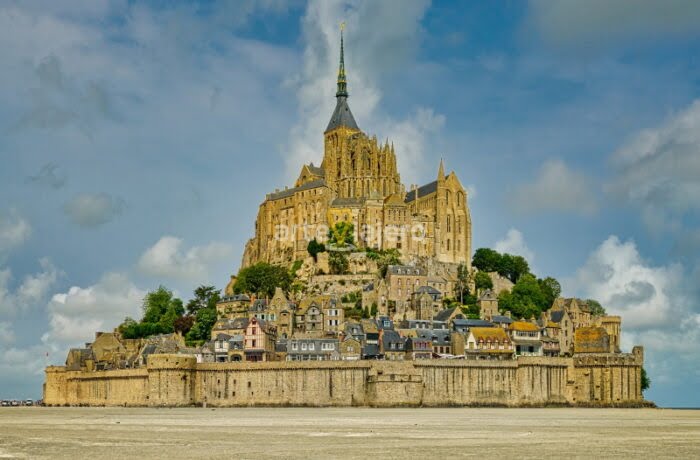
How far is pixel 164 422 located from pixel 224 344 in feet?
135

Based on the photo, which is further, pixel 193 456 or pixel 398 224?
pixel 398 224

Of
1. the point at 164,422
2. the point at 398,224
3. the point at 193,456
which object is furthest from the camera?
the point at 398,224

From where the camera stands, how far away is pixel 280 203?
5743 inches

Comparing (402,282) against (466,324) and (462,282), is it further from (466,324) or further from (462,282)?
(466,324)

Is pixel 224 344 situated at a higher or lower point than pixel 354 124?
lower

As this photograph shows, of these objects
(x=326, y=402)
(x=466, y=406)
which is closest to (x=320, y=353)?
(x=326, y=402)

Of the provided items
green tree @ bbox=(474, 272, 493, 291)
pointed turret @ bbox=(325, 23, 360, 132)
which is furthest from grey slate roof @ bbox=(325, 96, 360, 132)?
green tree @ bbox=(474, 272, 493, 291)

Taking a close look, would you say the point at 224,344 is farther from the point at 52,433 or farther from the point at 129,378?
the point at 52,433

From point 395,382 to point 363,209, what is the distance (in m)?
50.6

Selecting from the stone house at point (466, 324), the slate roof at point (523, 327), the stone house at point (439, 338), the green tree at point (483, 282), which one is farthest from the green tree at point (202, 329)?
the slate roof at point (523, 327)

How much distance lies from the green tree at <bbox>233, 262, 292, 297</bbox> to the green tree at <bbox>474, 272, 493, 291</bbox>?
79.1 ft

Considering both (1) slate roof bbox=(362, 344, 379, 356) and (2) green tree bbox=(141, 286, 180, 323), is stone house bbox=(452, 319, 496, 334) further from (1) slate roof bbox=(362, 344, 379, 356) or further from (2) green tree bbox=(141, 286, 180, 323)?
(2) green tree bbox=(141, 286, 180, 323)

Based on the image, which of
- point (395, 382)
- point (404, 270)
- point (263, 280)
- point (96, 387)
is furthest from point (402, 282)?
point (96, 387)

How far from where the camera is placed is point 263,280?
12938cm
